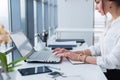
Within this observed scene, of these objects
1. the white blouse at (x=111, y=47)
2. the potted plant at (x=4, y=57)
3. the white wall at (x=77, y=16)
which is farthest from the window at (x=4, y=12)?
the white wall at (x=77, y=16)

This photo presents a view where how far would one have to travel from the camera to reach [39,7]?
15.3 feet

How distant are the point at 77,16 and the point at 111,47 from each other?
2301mm

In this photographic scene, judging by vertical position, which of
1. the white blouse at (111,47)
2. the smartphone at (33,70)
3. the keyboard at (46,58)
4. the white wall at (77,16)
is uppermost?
the white wall at (77,16)

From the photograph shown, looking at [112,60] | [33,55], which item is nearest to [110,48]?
[112,60]

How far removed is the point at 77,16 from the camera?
12.5 feet

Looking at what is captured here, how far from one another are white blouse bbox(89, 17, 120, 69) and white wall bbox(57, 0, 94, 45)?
6.94ft

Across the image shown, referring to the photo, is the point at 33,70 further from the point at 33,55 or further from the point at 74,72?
the point at 33,55

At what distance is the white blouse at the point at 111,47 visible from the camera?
1467 millimetres

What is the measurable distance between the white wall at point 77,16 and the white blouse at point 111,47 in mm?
2115

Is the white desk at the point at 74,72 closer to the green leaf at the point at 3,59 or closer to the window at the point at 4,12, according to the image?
the green leaf at the point at 3,59

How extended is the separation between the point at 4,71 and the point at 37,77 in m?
0.32

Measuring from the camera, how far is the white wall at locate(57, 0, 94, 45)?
3.78 meters

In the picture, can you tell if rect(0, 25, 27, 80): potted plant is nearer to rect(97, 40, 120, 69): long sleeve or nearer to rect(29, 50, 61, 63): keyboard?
rect(29, 50, 61, 63): keyboard

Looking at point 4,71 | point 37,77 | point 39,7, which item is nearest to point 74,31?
point 39,7
